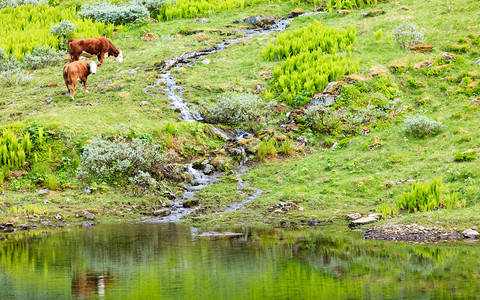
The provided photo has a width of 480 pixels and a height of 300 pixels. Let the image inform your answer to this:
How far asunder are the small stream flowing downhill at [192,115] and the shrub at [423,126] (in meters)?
5.86

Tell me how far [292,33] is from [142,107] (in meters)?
10.7

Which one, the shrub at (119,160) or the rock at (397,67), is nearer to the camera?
the shrub at (119,160)

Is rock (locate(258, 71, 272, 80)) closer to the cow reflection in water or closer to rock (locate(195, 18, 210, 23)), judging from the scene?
rock (locate(195, 18, 210, 23))

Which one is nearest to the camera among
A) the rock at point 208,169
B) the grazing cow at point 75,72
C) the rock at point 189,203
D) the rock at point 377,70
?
the rock at point 189,203

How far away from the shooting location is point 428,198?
12.7 m

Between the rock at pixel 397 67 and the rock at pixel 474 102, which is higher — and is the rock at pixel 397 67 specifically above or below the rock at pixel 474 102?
above

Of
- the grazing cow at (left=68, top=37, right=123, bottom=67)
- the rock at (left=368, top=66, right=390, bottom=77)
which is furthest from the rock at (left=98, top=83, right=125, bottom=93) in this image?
the rock at (left=368, top=66, right=390, bottom=77)

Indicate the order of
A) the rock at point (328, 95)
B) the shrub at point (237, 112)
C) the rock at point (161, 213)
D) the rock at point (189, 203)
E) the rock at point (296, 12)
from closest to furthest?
1. the rock at point (161, 213)
2. the rock at point (189, 203)
3. the shrub at point (237, 112)
4. the rock at point (328, 95)
5. the rock at point (296, 12)

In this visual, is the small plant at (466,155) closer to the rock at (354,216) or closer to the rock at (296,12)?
the rock at (354,216)

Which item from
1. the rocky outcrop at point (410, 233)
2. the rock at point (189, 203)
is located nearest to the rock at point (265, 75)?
the rock at point (189, 203)

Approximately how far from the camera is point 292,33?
2770 centimetres

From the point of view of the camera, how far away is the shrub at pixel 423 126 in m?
17.7

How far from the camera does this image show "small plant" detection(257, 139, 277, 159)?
18609 millimetres

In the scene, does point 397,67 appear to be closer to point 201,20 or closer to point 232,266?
point 201,20
